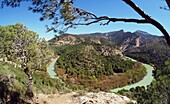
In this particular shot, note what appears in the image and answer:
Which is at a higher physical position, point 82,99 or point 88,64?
point 88,64

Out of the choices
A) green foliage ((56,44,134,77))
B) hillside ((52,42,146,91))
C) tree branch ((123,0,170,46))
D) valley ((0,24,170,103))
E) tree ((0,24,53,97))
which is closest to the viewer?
tree branch ((123,0,170,46))

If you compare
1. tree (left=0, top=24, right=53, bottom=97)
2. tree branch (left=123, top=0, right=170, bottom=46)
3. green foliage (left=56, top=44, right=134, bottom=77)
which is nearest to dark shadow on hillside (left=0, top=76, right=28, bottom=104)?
tree (left=0, top=24, right=53, bottom=97)

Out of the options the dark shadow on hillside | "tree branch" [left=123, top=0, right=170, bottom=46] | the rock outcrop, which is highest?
"tree branch" [left=123, top=0, right=170, bottom=46]

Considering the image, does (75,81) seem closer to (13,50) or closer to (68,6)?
(13,50)

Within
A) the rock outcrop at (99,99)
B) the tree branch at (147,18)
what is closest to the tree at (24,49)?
the rock outcrop at (99,99)

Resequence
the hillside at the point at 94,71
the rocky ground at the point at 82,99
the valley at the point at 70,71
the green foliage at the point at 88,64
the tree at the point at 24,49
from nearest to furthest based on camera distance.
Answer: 1. the valley at the point at 70,71
2. the tree at the point at 24,49
3. the rocky ground at the point at 82,99
4. the hillside at the point at 94,71
5. the green foliage at the point at 88,64

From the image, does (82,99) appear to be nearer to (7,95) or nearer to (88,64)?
(7,95)

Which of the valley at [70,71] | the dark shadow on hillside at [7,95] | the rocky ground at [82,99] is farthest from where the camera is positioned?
the rocky ground at [82,99]

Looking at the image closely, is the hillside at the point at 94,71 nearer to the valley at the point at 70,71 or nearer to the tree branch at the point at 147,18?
the valley at the point at 70,71

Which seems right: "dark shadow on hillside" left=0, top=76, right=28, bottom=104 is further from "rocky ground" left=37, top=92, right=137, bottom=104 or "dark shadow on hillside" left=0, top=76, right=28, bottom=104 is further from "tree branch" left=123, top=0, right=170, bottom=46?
"tree branch" left=123, top=0, right=170, bottom=46

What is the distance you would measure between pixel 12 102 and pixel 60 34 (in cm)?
700

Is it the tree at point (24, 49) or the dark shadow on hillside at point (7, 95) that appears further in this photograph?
the tree at point (24, 49)

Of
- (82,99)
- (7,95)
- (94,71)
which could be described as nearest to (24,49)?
(7,95)

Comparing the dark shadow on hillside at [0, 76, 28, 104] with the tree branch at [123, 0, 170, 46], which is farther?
the dark shadow on hillside at [0, 76, 28, 104]
